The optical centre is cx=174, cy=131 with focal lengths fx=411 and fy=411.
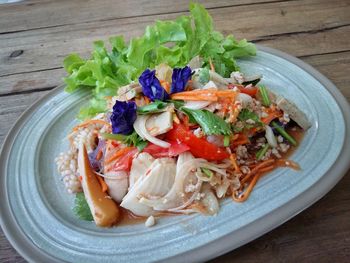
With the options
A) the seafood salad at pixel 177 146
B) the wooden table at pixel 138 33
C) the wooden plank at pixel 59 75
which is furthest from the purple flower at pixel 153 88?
the wooden plank at pixel 59 75

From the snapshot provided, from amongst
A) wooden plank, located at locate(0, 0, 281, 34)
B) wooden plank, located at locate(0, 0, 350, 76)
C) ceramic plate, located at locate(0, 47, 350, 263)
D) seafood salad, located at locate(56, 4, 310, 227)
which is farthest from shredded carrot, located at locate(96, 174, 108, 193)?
wooden plank, located at locate(0, 0, 281, 34)

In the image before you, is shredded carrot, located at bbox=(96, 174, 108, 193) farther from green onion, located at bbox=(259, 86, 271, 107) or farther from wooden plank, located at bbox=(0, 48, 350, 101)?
wooden plank, located at bbox=(0, 48, 350, 101)

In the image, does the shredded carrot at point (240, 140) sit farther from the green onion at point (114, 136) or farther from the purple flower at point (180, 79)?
Result: the green onion at point (114, 136)

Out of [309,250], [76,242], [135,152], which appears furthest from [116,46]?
[309,250]

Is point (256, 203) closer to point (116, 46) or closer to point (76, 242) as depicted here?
point (76, 242)

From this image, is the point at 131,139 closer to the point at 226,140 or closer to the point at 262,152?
the point at 226,140

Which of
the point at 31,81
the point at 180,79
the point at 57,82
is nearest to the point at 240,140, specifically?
the point at 180,79
